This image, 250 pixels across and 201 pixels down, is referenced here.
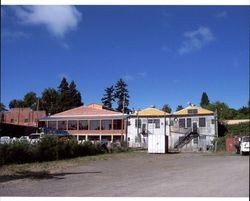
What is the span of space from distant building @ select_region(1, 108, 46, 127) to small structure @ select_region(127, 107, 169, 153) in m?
1.74

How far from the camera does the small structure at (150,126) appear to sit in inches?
297

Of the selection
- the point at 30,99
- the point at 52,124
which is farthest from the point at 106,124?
the point at 30,99

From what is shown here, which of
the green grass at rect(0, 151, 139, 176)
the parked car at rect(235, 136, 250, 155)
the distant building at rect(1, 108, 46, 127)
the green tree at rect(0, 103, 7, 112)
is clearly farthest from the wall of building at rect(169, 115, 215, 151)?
the green grass at rect(0, 151, 139, 176)

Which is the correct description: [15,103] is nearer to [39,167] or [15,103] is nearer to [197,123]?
[197,123]

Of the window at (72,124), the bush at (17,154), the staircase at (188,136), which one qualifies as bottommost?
the bush at (17,154)

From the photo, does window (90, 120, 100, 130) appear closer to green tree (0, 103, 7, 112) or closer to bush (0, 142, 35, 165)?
green tree (0, 103, 7, 112)

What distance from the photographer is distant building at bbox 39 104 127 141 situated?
7.68m

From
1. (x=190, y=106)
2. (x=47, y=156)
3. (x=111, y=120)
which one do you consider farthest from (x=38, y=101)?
(x=47, y=156)

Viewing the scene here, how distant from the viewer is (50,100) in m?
7.70

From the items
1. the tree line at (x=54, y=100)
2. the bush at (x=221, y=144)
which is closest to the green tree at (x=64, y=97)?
the tree line at (x=54, y=100)

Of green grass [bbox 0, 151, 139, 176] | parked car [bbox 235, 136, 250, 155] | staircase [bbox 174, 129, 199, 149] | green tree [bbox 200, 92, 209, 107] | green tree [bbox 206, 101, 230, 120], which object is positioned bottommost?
green grass [bbox 0, 151, 139, 176]

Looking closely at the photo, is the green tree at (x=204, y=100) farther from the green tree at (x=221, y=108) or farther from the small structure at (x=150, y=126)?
the small structure at (x=150, y=126)

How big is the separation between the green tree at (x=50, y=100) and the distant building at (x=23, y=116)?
217 millimetres

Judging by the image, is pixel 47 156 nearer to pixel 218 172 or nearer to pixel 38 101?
pixel 38 101
